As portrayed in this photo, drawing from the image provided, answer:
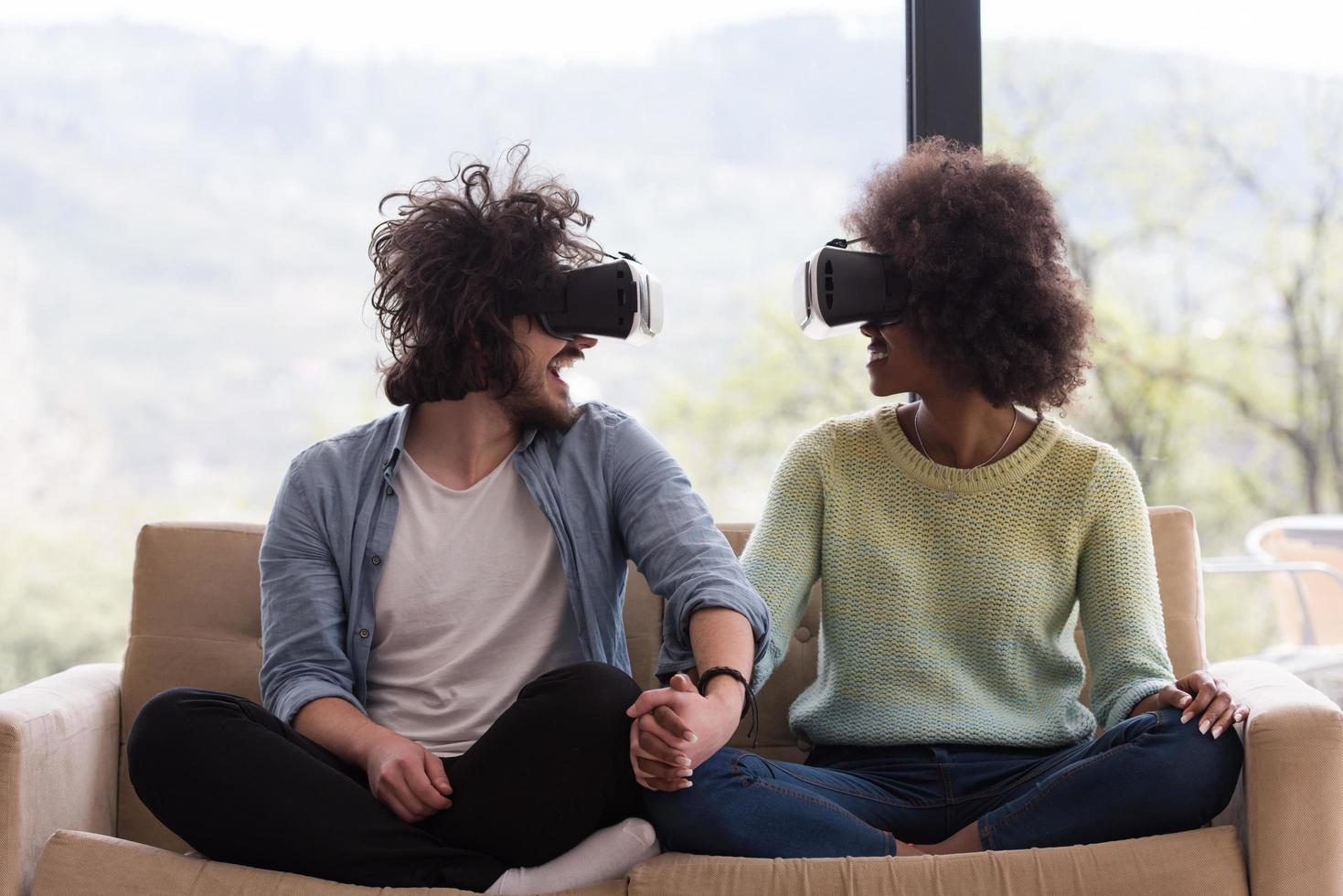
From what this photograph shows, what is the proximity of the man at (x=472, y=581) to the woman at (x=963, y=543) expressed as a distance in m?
0.20

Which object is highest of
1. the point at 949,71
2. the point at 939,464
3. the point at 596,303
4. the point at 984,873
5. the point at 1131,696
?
the point at 949,71

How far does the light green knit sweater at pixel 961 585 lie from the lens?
164cm

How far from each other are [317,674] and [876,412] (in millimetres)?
850

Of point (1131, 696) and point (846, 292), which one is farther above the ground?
point (846, 292)

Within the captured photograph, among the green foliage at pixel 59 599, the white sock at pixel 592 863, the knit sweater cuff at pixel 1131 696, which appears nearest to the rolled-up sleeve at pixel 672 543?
the white sock at pixel 592 863

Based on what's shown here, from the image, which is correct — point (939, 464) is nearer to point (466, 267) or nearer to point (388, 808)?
point (466, 267)

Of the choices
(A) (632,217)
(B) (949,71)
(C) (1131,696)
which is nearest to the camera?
(C) (1131,696)

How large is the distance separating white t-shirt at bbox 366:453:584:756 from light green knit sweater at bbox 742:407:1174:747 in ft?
0.94

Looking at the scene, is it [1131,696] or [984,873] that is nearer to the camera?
[984,873]

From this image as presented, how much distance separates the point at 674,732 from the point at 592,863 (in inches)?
7.4

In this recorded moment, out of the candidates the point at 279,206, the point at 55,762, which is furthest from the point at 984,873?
the point at 279,206

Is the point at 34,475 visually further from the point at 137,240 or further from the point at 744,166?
the point at 744,166

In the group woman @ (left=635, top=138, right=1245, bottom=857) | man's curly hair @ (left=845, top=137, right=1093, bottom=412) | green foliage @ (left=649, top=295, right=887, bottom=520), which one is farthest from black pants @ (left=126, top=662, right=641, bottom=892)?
green foliage @ (left=649, top=295, right=887, bottom=520)

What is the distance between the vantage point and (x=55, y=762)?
153 cm
